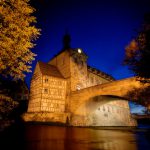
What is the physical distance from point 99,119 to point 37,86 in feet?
51.6

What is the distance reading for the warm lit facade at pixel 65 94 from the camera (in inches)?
1104

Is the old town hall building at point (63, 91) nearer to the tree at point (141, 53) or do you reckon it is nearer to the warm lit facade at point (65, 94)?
the warm lit facade at point (65, 94)

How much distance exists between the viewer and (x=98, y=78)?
1654 inches

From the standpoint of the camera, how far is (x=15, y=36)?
837cm

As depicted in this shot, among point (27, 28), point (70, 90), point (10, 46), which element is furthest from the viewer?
point (70, 90)

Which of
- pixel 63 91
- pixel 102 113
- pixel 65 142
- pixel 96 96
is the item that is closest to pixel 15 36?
pixel 65 142

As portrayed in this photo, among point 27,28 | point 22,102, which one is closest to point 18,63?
point 27,28

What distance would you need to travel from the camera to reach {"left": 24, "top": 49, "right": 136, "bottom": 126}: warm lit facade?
92.0 feet

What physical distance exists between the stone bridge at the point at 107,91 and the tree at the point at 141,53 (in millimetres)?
9522

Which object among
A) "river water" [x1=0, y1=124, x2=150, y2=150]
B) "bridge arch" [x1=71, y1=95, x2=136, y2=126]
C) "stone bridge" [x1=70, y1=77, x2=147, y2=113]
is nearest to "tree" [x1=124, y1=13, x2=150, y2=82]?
"river water" [x1=0, y1=124, x2=150, y2=150]

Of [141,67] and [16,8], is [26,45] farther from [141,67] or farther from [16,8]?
[141,67]

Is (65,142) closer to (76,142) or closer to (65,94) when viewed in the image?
(76,142)

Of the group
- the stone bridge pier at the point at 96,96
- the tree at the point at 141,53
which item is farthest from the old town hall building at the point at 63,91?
the tree at the point at 141,53

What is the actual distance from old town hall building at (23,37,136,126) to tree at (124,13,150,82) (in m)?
18.2
